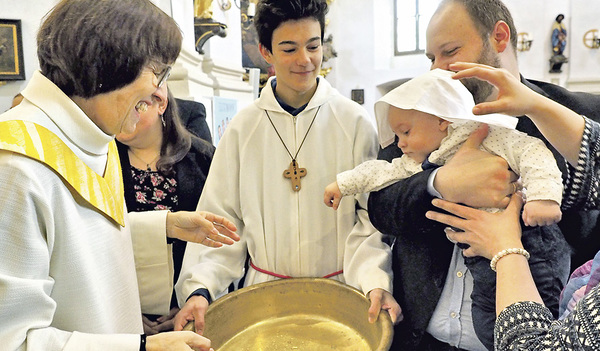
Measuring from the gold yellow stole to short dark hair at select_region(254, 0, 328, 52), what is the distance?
1024 millimetres

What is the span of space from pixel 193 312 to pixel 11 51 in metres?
3.14

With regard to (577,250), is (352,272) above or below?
below

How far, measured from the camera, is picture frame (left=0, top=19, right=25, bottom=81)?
3674 mm

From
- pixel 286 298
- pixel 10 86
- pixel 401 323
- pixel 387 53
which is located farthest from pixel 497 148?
pixel 387 53

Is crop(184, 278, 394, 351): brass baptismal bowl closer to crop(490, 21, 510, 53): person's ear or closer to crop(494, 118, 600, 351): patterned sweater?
crop(494, 118, 600, 351): patterned sweater

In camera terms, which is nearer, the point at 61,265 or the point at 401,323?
the point at 61,265

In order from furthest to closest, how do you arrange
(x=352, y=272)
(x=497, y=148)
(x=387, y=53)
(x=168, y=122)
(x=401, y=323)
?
(x=387, y=53)
(x=168, y=122)
(x=352, y=272)
(x=401, y=323)
(x=497, y=148)

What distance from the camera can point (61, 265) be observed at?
1.05 m

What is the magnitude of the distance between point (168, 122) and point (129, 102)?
1168 millimetres

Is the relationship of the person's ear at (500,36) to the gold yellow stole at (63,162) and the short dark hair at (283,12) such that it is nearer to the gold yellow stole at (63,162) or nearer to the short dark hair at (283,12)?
the short dark hair at (283,12)

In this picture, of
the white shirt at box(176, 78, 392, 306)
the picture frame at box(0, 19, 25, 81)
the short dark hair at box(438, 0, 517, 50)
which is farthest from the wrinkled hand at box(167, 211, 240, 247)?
the picture frame at box(0, 19, 25, 81)

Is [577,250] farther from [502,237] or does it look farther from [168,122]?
[168,122]

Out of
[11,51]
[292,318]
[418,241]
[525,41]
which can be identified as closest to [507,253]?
[418,241]

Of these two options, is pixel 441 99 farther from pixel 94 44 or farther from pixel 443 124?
pixel 94 44
